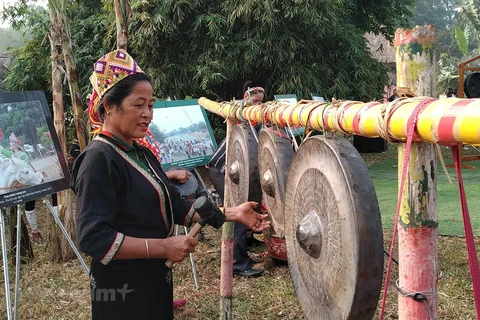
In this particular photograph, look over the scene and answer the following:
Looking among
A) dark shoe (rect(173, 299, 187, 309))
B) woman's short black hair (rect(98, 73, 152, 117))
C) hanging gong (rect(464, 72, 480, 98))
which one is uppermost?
hanging gong (rect(464, 72, 480, 98))

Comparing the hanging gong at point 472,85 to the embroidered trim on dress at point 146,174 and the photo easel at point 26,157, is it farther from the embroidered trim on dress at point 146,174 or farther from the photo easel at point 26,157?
the embroidered trim on dress at point 146,174

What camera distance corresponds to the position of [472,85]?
8.28 m

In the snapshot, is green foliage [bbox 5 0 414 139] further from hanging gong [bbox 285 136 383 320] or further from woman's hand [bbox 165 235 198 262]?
woman's hand [bbox 165 235 198 262]

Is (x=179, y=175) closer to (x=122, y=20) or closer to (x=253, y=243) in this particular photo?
(x=122, y=20)

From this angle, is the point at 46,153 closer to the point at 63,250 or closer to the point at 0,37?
the point at 63,250

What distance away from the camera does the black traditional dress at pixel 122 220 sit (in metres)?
1.45

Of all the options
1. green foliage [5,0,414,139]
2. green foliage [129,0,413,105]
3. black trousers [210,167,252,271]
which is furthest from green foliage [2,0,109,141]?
black trousers [210,167,252,271]

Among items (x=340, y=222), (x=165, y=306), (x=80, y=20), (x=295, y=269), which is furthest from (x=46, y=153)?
(x=80, y=20)

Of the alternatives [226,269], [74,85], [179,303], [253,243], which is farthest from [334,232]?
[253,243]

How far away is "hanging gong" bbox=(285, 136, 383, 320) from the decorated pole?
9cm

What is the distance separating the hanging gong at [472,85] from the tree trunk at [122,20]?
20.5 ft

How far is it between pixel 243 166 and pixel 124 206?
47.9 inches

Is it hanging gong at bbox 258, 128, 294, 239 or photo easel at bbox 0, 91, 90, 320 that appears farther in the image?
photo easel at bbox 0, 91, 90, 320

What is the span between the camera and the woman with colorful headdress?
1455 millimetres
